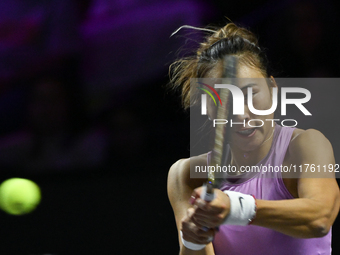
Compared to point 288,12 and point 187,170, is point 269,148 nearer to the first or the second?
point 187,170

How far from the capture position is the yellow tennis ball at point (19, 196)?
2.02 metres

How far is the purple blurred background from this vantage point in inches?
75.2

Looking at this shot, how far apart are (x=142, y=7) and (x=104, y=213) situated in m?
1.12

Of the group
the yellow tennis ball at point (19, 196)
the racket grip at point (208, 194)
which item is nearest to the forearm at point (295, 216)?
the racket grip at point (208, 194)

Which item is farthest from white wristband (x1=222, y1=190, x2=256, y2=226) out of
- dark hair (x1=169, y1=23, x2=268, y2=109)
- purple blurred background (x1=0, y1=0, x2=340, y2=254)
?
purple blurred background (x1=0, y1=0, x2=340, y2=254)

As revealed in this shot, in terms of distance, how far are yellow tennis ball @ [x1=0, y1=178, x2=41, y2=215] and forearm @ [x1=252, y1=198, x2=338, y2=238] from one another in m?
1.41

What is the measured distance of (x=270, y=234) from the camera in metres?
1.12

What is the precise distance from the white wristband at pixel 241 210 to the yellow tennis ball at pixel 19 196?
137 centimetres

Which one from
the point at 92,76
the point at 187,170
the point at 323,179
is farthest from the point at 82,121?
the point at 323,179

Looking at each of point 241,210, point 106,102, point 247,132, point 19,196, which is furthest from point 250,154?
point 19,196

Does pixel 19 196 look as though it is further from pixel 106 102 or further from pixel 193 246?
pixel 193 246

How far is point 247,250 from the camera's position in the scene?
3.81 ft

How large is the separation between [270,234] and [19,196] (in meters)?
1.48

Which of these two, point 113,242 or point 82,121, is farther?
point 82,121
